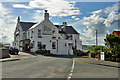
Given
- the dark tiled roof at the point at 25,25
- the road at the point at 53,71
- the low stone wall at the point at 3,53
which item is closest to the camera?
the road at the point at 53,71

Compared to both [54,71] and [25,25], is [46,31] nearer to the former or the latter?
[25,25]

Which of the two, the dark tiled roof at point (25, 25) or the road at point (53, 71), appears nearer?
the road at point (53, 71)

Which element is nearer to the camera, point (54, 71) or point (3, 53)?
point (54, 71)

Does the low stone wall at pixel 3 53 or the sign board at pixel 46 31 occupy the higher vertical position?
the sign board at pixel 46 31

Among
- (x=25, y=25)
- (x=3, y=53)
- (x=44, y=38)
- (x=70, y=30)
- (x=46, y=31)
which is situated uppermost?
(x=25, y=25)

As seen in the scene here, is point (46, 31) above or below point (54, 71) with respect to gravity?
above

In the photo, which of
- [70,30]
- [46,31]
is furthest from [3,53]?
[70,30]

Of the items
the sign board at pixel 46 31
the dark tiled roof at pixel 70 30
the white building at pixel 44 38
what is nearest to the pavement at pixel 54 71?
the white building at pixel 44 38

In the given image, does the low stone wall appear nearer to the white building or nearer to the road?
the road

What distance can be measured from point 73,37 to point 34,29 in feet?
72.7

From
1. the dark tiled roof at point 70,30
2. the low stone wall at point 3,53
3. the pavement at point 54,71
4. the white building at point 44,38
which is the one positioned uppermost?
the dark tiled roof at point 70,30

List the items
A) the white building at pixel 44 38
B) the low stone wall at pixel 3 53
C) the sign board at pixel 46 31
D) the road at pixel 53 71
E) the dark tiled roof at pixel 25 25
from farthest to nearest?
the dark tiled roof at pixel 25 25
the sign board at pixel 46 31
the white building at pixel 44 38
the low stone wall at pixel 3 53
the road at pixel 53 71

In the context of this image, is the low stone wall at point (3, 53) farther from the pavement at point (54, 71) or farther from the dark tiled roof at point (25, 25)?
the dark tiled roof at point (25, 25)

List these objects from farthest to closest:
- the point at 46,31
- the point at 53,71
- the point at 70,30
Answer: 1. the point at 70,30
2. the point at 46,31
3. the point at 53,71
